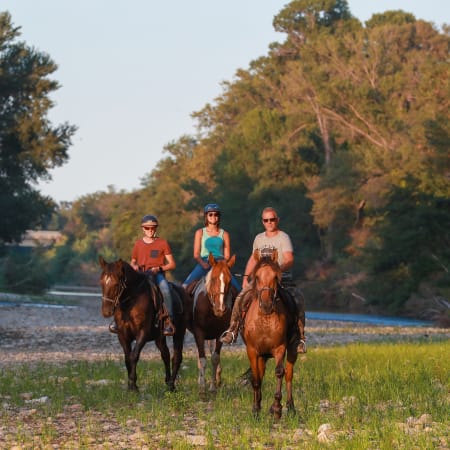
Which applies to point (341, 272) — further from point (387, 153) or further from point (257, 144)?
point (257, 144)

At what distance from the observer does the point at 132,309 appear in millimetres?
15539

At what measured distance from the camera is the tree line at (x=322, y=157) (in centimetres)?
5469

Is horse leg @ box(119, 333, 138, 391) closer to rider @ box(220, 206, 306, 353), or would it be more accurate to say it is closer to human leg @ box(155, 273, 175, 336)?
human leg @ box(155, 273, 175, 336)

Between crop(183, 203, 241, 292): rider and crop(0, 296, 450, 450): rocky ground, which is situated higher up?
crop(183, 203, 241, 292): rider

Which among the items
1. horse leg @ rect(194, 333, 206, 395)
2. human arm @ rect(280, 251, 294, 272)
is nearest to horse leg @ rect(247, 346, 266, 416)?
human arm @ rect(280, 251, 294, 272)

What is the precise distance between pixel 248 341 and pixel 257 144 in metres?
70.7

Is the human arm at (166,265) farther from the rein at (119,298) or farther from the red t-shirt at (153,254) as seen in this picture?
the rein at (119,298)

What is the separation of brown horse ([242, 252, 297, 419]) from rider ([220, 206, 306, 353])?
12.1 inches

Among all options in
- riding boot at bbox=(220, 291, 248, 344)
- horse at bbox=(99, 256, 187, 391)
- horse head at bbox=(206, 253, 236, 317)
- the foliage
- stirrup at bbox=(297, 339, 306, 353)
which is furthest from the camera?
the foliage

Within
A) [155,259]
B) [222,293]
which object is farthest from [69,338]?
[222,293]

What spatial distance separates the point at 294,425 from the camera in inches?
449

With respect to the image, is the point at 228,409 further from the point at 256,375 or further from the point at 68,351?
the point at 68,351

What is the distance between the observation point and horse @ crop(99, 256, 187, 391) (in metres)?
15.0

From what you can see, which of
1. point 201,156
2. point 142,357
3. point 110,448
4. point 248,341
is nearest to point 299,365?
point 142,357
